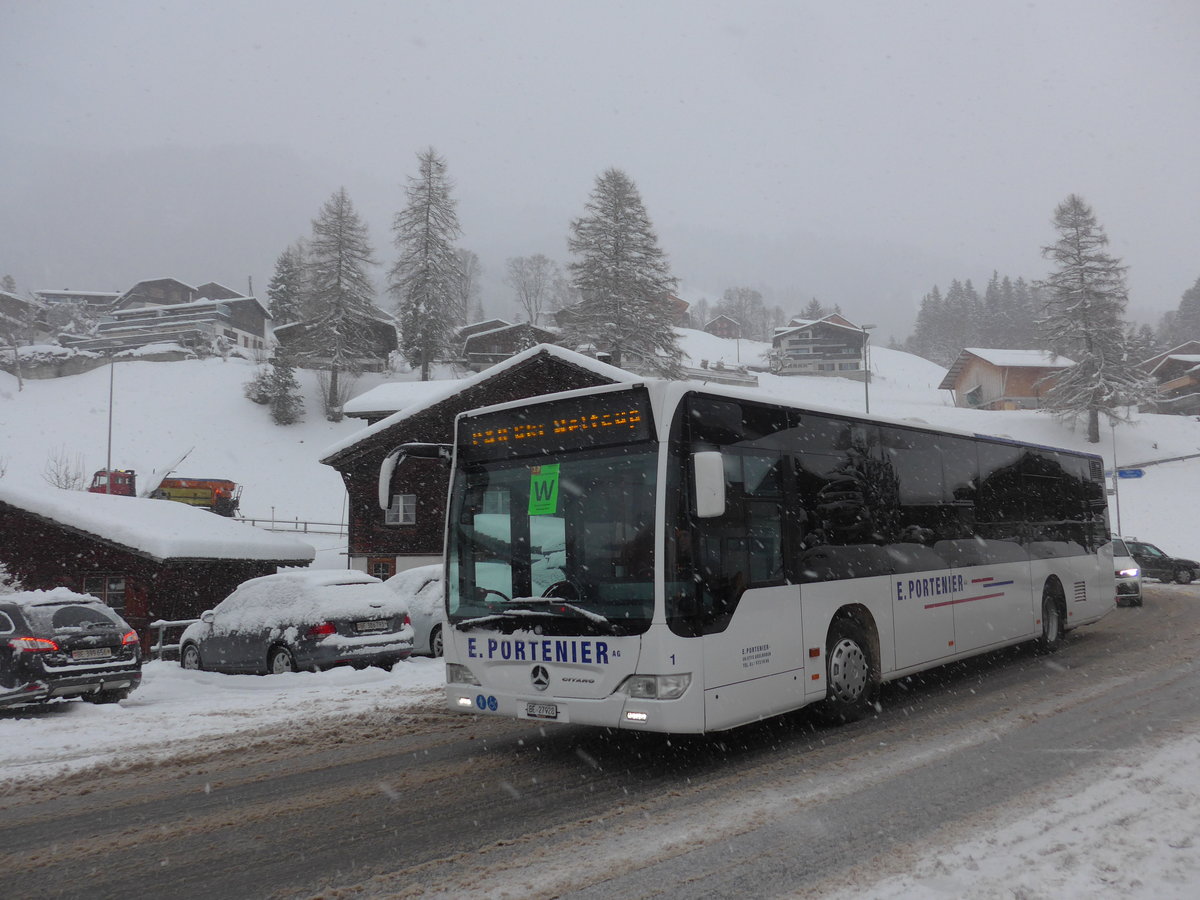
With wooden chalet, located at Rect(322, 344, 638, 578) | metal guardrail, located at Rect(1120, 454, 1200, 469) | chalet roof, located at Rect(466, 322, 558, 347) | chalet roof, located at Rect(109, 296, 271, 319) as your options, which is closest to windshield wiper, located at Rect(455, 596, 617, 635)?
wooden chalet, located at Rect(322, 344, 638, 578)

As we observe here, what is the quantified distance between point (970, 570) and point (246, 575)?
21.3m

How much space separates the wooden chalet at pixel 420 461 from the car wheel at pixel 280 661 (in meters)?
14.5

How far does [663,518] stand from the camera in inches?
248

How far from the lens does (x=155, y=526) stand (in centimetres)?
2278

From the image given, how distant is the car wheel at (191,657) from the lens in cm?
1435

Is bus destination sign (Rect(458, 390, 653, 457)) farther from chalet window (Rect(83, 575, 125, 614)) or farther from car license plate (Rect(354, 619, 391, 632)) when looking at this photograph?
chalet window (Rect(83, 575, 125, 614))

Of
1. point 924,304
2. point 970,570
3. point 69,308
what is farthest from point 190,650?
point 924,304

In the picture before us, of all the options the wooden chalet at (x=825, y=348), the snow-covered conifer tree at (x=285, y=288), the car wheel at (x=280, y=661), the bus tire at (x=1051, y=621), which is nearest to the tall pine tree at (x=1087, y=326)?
the wooden chalet at (x=825, y=348)

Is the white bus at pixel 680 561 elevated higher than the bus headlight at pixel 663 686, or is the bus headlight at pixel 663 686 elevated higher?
the white bus at pixel 680 561

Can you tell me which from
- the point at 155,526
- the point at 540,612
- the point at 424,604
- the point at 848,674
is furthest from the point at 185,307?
the point at 848,674

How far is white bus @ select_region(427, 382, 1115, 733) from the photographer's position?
20.7ft

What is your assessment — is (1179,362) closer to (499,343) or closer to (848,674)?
(499,343)

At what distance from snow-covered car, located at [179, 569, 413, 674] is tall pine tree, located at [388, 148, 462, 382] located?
5373cm

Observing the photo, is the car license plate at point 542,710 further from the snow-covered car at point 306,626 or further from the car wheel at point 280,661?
the car wheel at point 280,661
